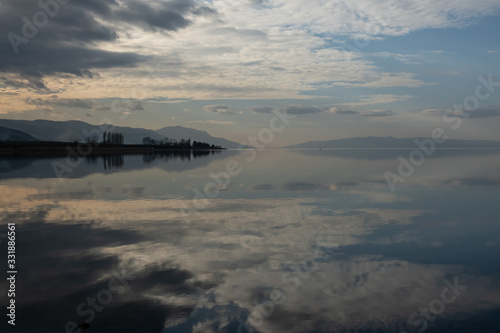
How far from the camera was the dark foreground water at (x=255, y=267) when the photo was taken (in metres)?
9.43

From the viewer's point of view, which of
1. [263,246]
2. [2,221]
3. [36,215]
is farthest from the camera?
[36,215]

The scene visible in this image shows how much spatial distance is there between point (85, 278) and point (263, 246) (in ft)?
23.8

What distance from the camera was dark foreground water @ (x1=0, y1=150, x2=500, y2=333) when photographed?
30.9ft

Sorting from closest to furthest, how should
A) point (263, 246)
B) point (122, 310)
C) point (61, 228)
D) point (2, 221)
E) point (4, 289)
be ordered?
point (122, 310) → point (4, 289) → point (263, 246) → point (61, 228) → point (2, 221)

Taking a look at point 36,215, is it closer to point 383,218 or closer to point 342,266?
point 342,266

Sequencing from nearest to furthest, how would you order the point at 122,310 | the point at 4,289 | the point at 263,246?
1. the point at 122,310
2. the point at 4,289
3. the point at 263,246

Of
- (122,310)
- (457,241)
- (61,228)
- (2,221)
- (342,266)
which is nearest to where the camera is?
(122,310)

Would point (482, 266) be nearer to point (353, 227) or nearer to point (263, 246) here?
point (353, 227)

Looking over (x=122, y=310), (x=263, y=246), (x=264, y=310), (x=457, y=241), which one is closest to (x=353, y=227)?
(x=457, y=241)

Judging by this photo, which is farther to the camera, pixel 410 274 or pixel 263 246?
pixel 263 246

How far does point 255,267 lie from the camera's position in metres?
13.2

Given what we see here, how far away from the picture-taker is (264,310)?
994 cm

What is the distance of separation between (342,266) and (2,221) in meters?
19.4

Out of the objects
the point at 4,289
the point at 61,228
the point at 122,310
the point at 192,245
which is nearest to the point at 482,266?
the point at 192,245
